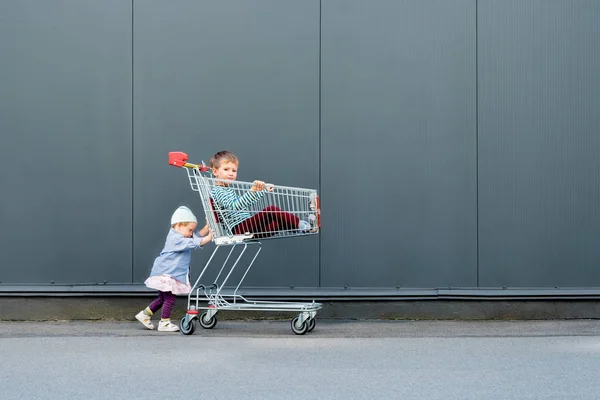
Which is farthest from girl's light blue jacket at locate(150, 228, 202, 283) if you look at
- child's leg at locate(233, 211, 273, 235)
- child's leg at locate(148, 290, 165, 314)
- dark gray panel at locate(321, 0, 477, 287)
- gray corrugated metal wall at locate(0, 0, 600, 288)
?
dark gray panel at locate(321, 0, 477, 287)

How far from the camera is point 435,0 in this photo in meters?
10.6

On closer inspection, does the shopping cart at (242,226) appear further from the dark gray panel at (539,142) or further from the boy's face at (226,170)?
the dark gray panel at (539,142)

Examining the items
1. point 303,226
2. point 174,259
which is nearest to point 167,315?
point 174,259

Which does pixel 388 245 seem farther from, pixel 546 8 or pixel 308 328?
pixel 546 8

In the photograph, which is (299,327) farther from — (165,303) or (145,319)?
(145,319)

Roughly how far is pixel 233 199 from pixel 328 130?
186cm

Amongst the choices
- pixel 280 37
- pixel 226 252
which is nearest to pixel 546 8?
pixel 280 37

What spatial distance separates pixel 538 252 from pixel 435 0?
9.40 feet

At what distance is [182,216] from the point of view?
956 centimetres

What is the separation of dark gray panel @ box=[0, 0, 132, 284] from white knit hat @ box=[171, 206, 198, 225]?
43.8 inches

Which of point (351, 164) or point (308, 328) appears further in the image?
point (351, 164)

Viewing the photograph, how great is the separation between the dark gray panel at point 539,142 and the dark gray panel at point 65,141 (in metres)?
3.80

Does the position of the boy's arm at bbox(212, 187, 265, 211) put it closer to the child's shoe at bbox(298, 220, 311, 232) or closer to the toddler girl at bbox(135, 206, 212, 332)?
the child's shoe at bbox(298, 220, 311, 232)

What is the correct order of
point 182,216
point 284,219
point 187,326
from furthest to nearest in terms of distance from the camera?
point 182,216 < point 187,326 < point 284,219
